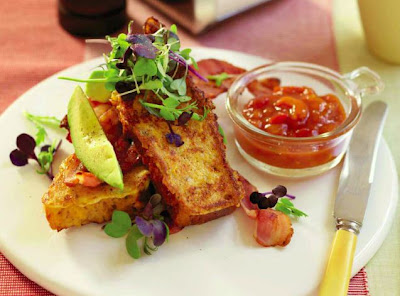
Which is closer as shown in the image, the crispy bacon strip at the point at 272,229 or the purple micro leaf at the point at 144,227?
the purple micro leaf at the point at 144,227

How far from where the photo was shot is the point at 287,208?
2.78 metres

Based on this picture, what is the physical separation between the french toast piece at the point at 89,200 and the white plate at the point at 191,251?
0.07 metres

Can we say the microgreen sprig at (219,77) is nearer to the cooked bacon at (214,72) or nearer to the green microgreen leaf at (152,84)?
the cooked bacon at (214,72)

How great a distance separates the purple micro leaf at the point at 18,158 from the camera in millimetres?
2977

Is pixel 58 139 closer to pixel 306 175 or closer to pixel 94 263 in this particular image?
pixel 94 263

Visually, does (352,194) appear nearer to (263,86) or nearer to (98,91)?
(263,86)

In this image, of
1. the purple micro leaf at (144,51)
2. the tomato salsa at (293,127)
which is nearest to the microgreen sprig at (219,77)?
the tomato salsa at (293,127)

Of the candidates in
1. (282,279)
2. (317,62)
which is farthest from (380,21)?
(282,279)

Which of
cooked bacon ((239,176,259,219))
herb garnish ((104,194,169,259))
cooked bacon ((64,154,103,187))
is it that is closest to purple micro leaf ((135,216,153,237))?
herb garnish ((104,194,169,259))

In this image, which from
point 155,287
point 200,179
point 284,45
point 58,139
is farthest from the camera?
point 284,45

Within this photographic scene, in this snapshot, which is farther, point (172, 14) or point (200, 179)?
point (172, 14)

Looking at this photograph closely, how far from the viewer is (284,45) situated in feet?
14.4

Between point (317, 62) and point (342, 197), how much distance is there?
1.57 m

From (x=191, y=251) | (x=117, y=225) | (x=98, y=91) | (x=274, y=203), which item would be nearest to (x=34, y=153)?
(x=98, y=91)
